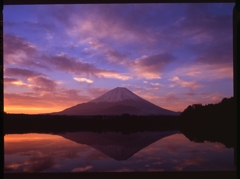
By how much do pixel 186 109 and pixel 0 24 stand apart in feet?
11.3

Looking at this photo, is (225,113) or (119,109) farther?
(119,109)

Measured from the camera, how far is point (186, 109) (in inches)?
199

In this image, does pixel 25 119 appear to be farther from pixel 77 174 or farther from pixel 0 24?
pixel 0 24

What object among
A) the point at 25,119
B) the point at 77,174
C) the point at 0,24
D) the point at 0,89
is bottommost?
the point at 77,174

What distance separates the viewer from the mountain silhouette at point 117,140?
475cm

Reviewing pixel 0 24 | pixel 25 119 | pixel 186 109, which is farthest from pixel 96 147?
pixel 0 24

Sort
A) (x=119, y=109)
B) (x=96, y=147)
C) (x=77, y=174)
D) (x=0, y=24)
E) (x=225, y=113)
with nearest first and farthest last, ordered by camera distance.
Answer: (x=0, y=24) → (x=77, y=174) → (x=225, y=113) → (x=96, y=147) → (x=119, y=109)

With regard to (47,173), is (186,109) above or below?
above

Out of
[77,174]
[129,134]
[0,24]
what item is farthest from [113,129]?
[0,24]

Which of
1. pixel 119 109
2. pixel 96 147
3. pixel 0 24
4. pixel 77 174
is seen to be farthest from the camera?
pixel 119 109

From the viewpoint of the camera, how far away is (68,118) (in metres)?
5.16

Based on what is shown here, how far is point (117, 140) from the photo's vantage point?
4.89 meters

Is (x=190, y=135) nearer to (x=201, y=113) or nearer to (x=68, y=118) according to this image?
(x=201, y=113)

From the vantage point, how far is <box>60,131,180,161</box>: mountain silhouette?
475 cm
